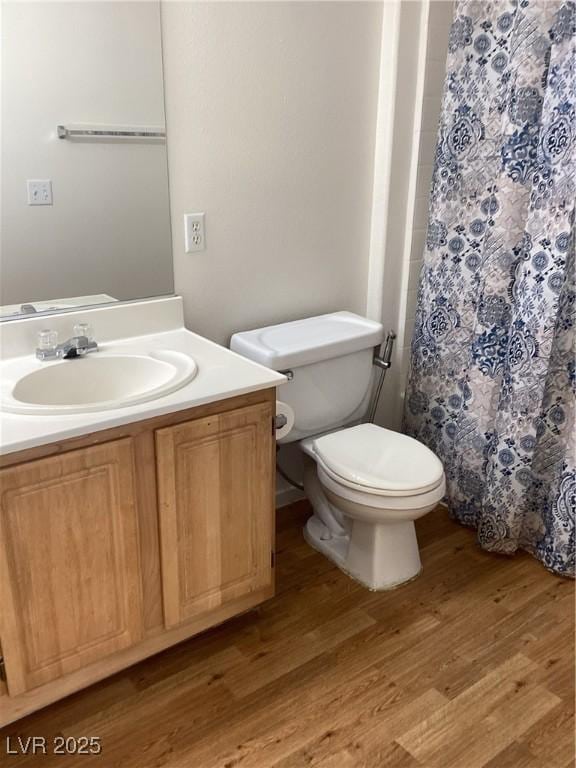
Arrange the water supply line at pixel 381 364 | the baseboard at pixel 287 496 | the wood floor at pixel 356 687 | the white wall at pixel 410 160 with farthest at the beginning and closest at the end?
the baseboard at pixel 287 496
the water supply line at pixel 381 364
the white wall at pixel 410 160
the wood floor at pixel 356 687

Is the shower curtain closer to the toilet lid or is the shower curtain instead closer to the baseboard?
the toilet lid

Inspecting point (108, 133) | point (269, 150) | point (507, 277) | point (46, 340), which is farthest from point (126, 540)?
point (507, 277)

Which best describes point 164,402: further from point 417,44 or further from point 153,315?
point 417,44

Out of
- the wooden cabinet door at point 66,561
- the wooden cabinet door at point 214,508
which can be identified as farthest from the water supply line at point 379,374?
the wooden cabinet door at point 66,561

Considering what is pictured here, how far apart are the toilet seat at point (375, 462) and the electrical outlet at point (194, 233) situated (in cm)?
73

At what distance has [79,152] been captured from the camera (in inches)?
71.9

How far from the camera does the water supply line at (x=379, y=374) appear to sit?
243cm

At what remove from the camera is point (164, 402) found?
5.16 ft

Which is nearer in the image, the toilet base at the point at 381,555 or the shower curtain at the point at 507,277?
the shower curtain at the point at 507,277

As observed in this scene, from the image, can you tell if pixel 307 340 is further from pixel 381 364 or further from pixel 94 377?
pixel 94 377

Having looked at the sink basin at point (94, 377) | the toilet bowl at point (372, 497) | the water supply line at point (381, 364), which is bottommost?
the toilet bowl at point (372, 497)

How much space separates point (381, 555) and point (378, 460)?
0.31 m

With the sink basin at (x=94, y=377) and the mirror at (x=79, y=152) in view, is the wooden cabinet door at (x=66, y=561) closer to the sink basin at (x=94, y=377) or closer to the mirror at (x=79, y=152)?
the sink basin at (x=94, y=377)

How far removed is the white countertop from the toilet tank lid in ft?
0.63
